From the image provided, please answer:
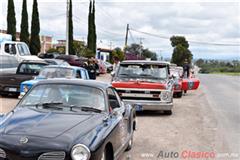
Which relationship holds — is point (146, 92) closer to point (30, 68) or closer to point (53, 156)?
point (30, 68)

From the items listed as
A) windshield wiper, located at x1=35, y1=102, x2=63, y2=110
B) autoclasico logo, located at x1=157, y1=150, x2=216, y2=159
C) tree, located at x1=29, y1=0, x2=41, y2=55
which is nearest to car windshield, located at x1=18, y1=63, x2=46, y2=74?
autoclasico logo, located at x1=157, y1=150, x2=216, y2=159

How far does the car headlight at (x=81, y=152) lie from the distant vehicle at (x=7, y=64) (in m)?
14.3

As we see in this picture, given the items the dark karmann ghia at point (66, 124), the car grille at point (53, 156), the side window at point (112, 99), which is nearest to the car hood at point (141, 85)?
the dark karmann ghia at point (66, 124)

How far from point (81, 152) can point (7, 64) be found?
49.7 feet

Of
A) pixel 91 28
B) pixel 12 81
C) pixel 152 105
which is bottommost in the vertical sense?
pixel 152 105

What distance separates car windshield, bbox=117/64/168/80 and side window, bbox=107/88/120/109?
639cm

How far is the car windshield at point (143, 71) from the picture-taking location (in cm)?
1359

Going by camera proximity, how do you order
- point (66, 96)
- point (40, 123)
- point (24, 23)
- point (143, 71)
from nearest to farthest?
point (40, 123)
point (66, 96)
point (143, 71)
point (24, 23)

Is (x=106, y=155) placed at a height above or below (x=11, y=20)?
below

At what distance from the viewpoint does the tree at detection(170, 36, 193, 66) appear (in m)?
70.1

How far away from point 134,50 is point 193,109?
81.2 m

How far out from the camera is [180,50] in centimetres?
7112

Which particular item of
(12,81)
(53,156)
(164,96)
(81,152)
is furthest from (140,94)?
(53,156)

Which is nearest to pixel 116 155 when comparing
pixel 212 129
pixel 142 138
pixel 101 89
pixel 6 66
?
pixel 101 89
